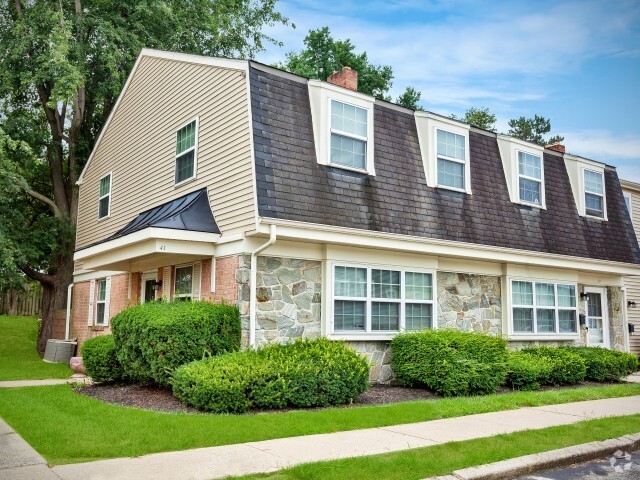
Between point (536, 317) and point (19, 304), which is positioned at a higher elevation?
point (19, 304)

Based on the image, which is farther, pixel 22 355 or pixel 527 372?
pixel 22 355

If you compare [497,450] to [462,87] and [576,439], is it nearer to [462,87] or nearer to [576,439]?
[576,439]

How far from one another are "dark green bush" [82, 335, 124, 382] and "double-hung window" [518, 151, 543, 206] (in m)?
10.1

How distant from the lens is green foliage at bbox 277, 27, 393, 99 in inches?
1219

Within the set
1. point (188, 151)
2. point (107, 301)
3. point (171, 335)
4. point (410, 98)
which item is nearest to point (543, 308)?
point (188, 151)

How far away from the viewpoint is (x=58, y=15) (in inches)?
706

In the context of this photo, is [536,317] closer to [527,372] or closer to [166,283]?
[527,372]

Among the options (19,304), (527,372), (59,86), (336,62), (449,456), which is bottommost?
(449,456)

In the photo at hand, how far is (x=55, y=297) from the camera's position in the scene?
65.2 ft

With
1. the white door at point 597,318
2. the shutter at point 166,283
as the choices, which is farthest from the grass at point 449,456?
the white door at point 597,318

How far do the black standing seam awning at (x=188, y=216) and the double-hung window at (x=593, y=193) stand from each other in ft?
34.9

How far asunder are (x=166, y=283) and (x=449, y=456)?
27.1 ft

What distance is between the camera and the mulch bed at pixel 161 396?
29.0 feet

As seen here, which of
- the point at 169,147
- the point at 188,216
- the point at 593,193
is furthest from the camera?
the point at 593,193
